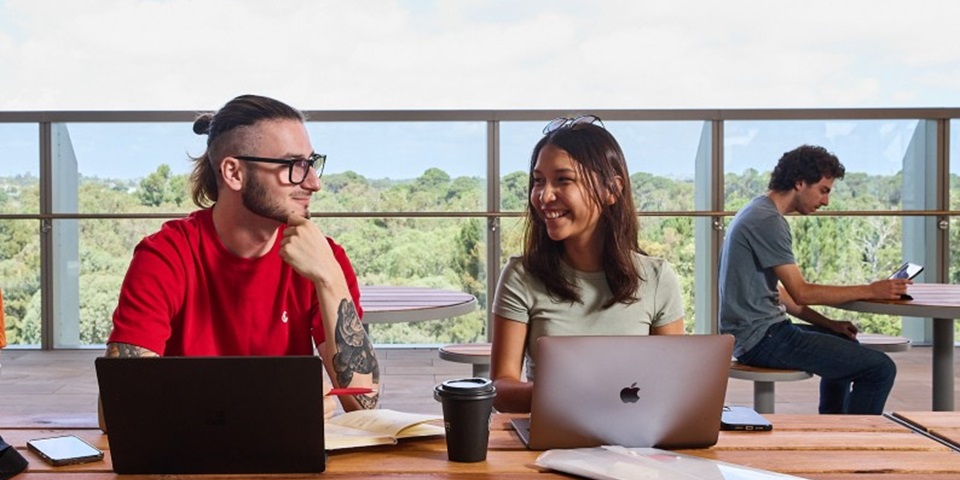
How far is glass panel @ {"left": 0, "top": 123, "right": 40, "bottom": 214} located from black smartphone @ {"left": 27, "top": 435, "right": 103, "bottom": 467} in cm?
510

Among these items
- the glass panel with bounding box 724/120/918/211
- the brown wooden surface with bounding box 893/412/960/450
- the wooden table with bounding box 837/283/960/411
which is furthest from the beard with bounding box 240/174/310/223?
the glass panel with bounding box 724/120/918/211

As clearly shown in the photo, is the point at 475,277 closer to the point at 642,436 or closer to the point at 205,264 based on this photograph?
the point at 205,264

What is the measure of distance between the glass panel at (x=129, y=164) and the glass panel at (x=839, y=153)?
11.3 feet

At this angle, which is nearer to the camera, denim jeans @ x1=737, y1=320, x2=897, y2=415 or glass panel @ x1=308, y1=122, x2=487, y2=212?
denim jeans @ x1=737, y1=320, x2=897, y2=415

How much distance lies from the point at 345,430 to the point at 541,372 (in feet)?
1.12

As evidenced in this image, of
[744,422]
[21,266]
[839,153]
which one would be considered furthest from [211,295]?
[839,153]

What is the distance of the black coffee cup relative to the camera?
137cm

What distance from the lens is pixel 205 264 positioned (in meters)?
2.01

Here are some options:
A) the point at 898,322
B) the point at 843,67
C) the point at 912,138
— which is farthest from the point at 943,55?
the point at 898,322

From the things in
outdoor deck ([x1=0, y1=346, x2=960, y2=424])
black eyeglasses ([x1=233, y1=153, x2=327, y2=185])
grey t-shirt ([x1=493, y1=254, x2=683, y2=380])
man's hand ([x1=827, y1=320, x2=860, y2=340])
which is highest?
black eyeglasses ([x1=233, y1=153, x2=327, y2=185])

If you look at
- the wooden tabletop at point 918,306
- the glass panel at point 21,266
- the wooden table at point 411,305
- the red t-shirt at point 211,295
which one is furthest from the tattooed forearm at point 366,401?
the glass panel at point 21,266

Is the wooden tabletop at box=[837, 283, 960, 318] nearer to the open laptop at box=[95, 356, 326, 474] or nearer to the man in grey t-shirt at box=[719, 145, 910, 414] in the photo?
the man in grey t-shirt at box=[719, 145, 910, 414]

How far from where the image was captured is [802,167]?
3.89m

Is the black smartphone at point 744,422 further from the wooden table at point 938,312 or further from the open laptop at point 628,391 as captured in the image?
the wooden table at point 938,312
